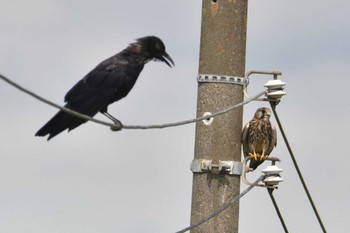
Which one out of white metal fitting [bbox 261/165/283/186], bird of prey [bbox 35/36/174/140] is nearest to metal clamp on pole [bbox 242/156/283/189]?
white metal fitting [bbox 261/165/283/186]

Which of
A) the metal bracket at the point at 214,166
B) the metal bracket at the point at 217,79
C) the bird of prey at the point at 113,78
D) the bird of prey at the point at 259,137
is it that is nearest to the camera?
the bird of prey at the point at 113,78

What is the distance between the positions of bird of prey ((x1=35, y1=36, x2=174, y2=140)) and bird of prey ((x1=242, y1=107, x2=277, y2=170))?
99 cm

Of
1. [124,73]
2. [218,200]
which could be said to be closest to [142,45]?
[124,73]

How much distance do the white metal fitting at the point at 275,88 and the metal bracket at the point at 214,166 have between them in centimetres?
75

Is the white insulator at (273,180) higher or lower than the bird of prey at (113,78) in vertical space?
lower

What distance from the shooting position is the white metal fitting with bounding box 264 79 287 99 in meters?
19.3

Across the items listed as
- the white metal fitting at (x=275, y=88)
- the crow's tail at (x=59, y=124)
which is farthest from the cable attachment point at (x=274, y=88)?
the crow's tail at (x=59, y=124)

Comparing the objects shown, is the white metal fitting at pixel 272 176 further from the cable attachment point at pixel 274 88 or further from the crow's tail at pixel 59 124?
the crow's tail at pixel 59 124

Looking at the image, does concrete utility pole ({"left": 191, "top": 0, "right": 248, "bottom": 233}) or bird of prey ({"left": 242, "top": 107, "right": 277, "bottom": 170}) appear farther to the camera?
bird of prey ({"left": 242, "top": 107, "right": 277, "bottom": 170})

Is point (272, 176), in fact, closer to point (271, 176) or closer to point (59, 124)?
point (271, 176)

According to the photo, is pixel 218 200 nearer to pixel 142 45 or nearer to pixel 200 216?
pixel 200 216

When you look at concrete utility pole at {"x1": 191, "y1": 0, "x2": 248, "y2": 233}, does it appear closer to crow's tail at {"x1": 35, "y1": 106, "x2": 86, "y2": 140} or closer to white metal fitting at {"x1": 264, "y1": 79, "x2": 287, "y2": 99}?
white metal fitting at {"x1": 264, "y1": 79, "x2": 287, "y2": 99}

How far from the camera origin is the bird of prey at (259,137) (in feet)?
63.2

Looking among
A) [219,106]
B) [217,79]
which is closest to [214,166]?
[219,106]
